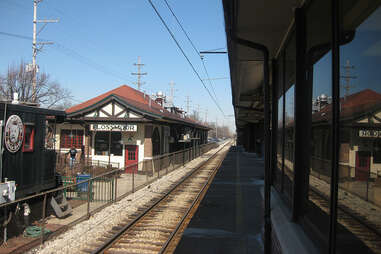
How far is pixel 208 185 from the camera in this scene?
15109 mm

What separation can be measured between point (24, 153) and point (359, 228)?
873 centimetres

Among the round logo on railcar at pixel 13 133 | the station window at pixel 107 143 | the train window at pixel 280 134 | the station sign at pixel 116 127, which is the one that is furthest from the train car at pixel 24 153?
the station window at pixel 107 143

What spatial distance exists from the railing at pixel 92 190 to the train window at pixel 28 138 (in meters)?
1.40

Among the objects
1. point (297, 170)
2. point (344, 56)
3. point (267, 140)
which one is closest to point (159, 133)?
point (267, 140)

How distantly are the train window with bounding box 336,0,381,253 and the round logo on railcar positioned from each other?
793cm

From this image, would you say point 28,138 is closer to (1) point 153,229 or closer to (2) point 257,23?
(1) point 153,229

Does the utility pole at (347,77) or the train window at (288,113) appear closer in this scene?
the utility pole at (347,77)

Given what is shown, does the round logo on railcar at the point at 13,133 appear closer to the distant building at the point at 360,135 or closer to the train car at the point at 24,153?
the train car at the point at 24,153

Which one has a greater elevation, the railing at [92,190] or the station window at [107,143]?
the station window at [107,143]

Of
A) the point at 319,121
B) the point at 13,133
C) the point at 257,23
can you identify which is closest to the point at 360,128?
the point at 319,121

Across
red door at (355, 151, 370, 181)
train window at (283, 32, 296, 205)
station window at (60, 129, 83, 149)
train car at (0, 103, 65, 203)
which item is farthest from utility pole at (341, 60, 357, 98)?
station window at (60, 129, 83, 149)

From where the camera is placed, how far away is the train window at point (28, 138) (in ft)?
28.3

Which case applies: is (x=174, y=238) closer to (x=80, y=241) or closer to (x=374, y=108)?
(x=80, y=241)

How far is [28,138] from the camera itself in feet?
28.9
